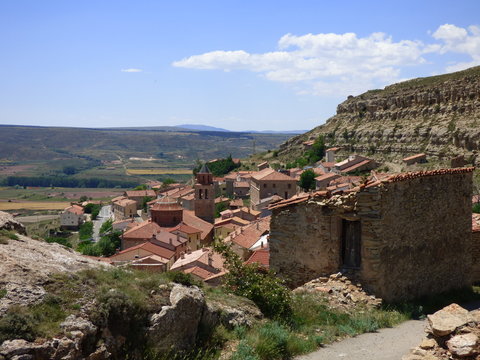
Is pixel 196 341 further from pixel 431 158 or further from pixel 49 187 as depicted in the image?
pixel 49 187

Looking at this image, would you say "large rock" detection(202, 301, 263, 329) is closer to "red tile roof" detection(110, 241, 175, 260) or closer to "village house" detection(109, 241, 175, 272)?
"village house" detection(109, 241, 175, 272)

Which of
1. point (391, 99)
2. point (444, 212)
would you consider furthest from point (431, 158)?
point (444, 212)

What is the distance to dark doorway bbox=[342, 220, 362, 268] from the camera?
37.1 feet

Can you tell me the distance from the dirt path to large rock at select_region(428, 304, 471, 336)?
0.86m

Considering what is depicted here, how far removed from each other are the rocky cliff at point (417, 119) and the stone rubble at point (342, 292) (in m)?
56.5

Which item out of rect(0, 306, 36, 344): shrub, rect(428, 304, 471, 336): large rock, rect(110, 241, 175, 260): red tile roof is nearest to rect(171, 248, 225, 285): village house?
rect(110, 241, 175, 260): red tile roof

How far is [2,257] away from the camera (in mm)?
6699

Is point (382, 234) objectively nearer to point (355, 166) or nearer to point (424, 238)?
point (424, 238)

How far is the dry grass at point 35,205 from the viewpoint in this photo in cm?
13000

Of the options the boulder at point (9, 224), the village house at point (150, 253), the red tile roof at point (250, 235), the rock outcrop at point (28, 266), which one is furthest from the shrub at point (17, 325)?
the red tile roof at point (250, 235)

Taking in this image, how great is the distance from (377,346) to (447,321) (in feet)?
5.19

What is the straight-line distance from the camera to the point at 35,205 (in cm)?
A: 13950

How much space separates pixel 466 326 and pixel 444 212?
5734 millimetres

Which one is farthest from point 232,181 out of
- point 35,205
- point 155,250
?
point 35,205
